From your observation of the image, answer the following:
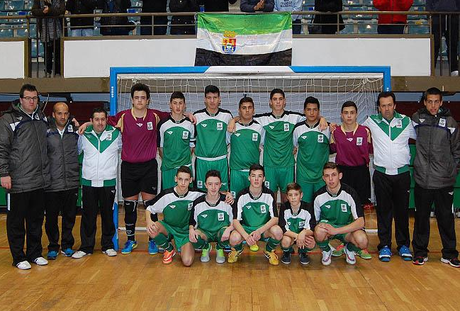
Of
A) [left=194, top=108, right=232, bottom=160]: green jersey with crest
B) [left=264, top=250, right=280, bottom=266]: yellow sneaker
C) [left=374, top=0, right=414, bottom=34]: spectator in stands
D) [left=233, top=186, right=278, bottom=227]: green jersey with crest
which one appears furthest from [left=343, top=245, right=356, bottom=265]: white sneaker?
[left=374, top=0, right=414, bottom=34]: spectator in stands

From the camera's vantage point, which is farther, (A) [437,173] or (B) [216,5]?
(B) [216,5]

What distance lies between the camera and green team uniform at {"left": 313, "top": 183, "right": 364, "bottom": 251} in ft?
17.0

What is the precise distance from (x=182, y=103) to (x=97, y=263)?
197 centimetres

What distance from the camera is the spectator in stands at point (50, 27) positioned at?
8664 mm

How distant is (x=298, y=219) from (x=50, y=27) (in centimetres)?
616

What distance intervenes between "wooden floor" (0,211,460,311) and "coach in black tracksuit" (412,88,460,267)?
0.26 m

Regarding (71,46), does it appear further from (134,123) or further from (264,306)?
(264,306)

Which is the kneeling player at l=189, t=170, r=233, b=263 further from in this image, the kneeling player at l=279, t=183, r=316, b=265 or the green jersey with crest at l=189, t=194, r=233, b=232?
the kneeling player at l=279, t=183, r=316, b=265

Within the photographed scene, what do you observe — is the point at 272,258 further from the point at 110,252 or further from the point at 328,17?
the point at 328,17

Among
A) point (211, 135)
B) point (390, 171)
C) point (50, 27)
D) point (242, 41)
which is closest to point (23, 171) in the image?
point (211, 135)

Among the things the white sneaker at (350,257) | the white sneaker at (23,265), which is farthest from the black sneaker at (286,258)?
the white sneaker at (23,265)

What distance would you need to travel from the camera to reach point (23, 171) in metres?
5.02

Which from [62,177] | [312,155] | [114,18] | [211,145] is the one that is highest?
[114,18]

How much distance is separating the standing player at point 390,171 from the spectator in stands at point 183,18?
15.2 ft
